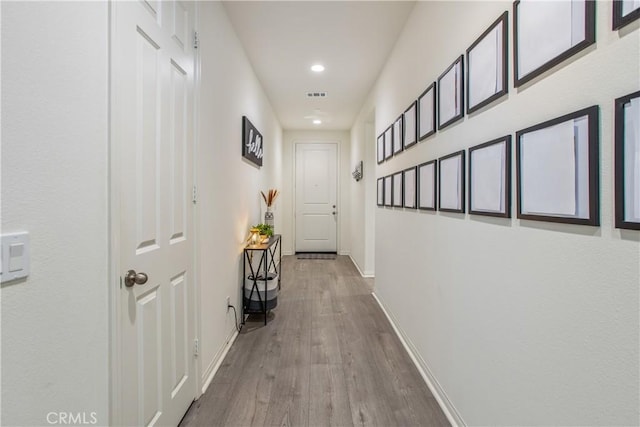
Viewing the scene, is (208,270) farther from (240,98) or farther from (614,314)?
(614,314)

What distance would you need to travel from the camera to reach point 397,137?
271 centimetres

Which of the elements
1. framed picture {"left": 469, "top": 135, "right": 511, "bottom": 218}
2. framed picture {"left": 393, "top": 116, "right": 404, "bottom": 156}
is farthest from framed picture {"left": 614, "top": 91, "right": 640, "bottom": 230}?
framed picture {"left": 393, "top": 116, "right": 404, "bottom": 156}

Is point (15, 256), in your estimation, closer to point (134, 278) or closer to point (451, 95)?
point (134, 278)

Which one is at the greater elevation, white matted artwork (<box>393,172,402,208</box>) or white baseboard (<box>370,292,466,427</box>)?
white matted artwork (<box>393,172,402,208</box>)

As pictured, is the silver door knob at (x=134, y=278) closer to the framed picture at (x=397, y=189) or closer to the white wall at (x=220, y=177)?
the white wall at (x=220, y=177)

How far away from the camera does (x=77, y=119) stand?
0.90 m

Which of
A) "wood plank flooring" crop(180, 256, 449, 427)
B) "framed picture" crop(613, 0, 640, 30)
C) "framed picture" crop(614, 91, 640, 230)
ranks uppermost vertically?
"framed picture" crop(613, 0, 640, 30)

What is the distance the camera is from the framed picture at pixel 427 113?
1888 mm

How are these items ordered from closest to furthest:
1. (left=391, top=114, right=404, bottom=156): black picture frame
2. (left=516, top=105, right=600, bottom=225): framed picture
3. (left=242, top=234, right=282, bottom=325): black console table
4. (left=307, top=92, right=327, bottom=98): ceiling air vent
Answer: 1. (left=516, top=105, right=600, bottom=225): framed picture
2. (left=391, top=114, right=404, bottom=156): black picture frame
3. (left=242, top=234, right=282, bottom=325): black console table
4. (left=307, top=92, right=327, bottom=98): ceiling air vent

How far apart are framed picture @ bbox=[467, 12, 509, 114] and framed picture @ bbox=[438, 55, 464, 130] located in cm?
7

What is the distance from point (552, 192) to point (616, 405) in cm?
57

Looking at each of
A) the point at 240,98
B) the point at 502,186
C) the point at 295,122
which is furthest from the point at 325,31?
the point at 295,122

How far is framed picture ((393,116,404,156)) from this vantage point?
102 inches

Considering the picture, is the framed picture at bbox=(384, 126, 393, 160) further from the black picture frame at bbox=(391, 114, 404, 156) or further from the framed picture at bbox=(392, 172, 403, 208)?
the framed picture at bbox=(392, 172, 403, 208)
